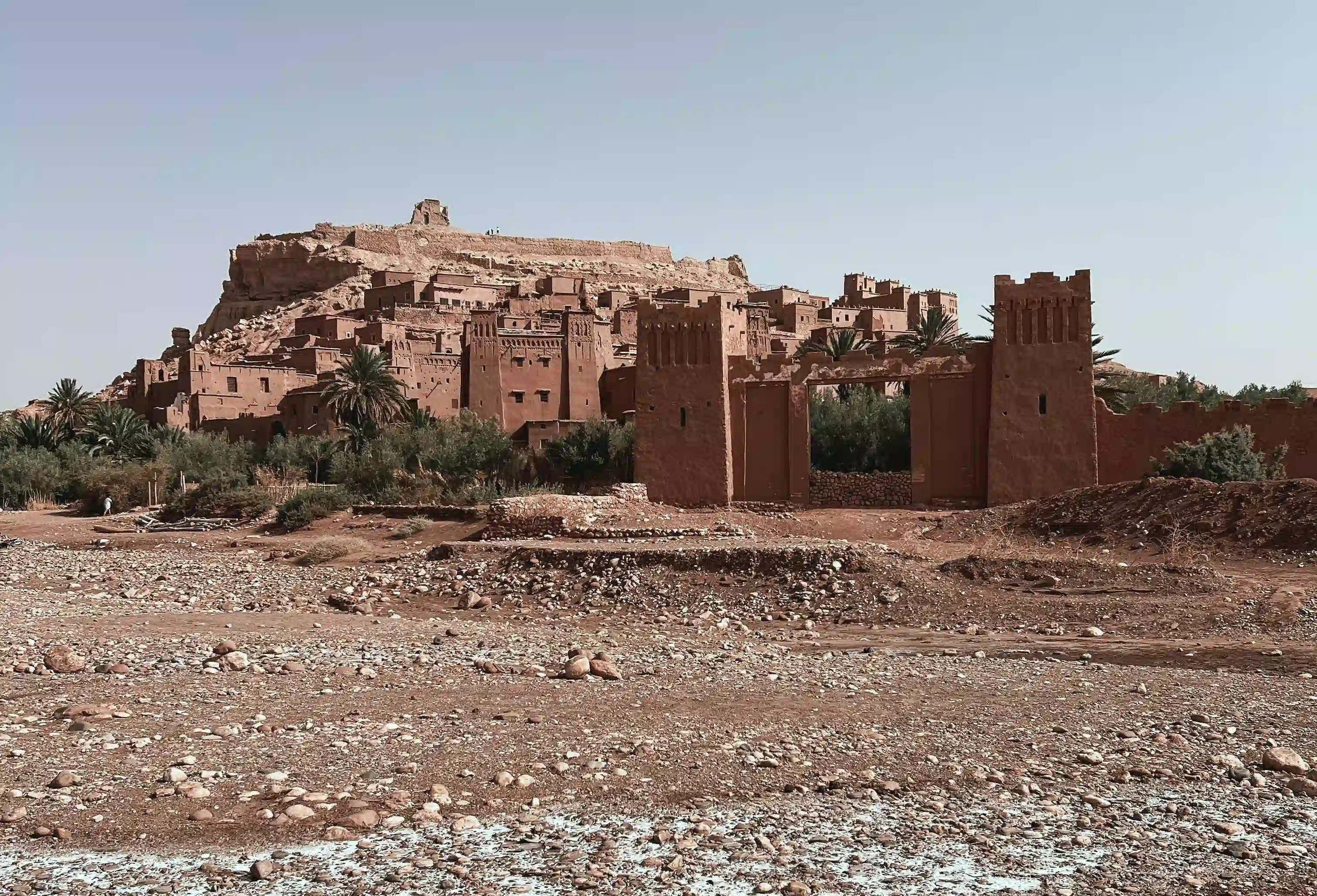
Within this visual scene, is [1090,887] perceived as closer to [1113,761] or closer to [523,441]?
[1113,761]

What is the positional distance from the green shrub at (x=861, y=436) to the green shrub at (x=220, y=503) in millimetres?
15211

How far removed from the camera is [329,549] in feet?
81.9

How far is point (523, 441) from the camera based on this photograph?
40781mm

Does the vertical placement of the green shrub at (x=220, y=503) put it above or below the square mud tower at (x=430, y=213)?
below

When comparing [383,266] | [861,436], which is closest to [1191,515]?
[861,436]

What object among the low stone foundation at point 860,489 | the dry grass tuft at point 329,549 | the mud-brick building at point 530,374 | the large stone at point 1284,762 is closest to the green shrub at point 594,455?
the low stone foundation at point 860,489

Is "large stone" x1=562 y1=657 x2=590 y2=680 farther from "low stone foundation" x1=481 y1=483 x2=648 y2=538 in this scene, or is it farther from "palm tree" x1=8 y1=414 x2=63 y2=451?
"palm tree" x1=8 y1=414 x2=63 y2=451

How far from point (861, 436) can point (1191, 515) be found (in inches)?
453

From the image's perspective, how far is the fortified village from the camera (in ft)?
81.8

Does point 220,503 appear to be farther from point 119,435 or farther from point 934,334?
point 934,334

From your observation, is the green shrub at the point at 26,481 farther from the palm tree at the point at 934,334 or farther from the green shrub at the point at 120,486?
the palm tree at the point at 934,334

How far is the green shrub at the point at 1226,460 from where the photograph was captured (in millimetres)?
22500

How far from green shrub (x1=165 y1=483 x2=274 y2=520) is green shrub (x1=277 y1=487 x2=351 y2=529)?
1395mm

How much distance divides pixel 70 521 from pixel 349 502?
961 centimetres
